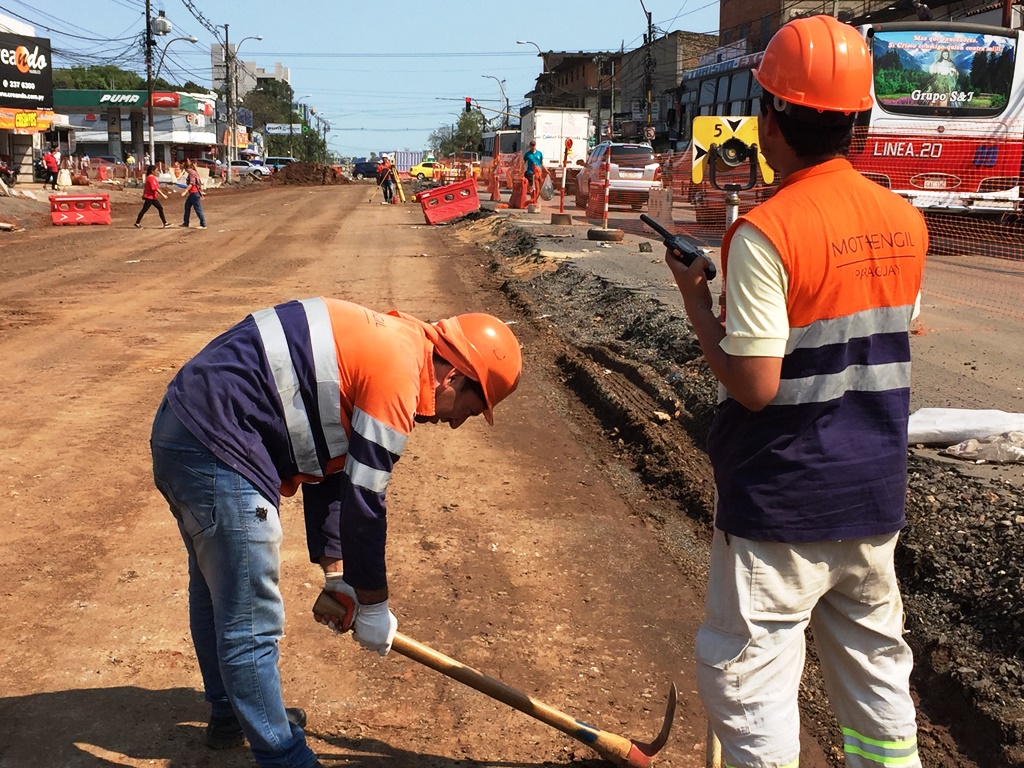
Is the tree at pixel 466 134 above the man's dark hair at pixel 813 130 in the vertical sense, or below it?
above

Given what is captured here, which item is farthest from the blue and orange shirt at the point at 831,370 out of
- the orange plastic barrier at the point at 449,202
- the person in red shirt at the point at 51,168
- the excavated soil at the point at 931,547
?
the person in red shirt at the point at 51,168

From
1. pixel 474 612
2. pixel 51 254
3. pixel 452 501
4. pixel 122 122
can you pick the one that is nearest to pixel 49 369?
pixel 452 501

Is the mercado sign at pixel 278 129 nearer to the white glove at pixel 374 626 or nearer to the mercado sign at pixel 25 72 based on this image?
the mercado sign at pixel 25 72

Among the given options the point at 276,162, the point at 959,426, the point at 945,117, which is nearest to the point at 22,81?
the point at 945,117

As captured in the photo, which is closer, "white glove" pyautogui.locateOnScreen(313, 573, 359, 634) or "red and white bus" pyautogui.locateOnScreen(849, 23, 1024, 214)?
"white glove" pyautogui.locateOnScreen(313, 573, 359, 634)

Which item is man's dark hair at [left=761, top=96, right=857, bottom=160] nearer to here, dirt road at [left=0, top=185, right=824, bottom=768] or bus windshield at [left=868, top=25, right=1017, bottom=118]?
dirt road at [left=0, top=185, right=824, bottom=768]

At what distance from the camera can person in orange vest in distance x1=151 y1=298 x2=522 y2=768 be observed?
257 centimetres

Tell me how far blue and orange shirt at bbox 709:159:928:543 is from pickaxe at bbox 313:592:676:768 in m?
1.18

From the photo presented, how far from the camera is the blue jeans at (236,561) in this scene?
103 inches

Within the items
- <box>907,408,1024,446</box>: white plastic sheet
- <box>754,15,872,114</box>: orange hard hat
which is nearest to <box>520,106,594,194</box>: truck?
<box>907,408,1024,446</box>: white plastic sheet

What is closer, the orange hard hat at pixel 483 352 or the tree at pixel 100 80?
the orange hard hat at pixel 483 352

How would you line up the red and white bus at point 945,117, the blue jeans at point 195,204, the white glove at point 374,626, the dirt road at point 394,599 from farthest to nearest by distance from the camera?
the blue jeans at point 195,204, the red and white bus at point 945,117, the dirt road at point 394,599, the white glove at point 374,626

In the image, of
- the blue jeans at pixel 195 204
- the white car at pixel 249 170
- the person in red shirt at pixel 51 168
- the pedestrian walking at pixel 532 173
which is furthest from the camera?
the white car at pixel 249 170

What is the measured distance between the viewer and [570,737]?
3.38 meters
